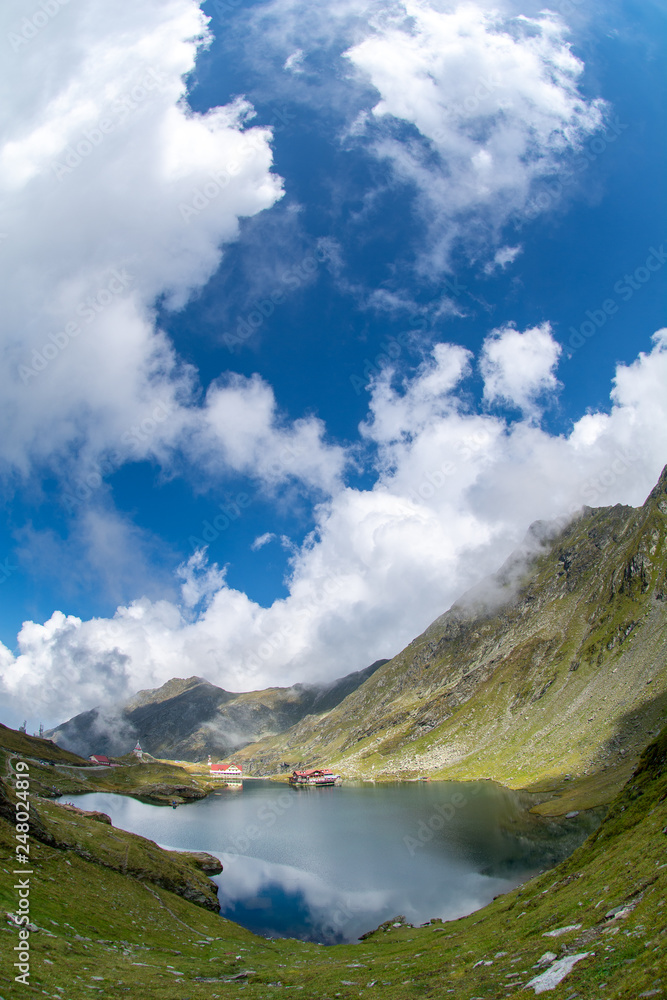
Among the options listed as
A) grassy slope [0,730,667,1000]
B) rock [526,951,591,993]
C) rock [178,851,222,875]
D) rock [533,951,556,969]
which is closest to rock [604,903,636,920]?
grassy slope [0,730,667,1000]

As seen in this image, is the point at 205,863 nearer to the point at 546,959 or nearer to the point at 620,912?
the point at 546,959

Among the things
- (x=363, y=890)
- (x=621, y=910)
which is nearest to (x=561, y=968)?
(x=621, y=910)

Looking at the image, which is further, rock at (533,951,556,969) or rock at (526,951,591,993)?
rock at (533,951,556,969)

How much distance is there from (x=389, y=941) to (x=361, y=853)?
185 ft

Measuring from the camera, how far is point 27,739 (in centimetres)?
18962

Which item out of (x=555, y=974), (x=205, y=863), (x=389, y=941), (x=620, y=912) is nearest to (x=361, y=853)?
(x=205, y=863)

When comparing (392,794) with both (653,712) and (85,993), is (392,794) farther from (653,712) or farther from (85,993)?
(85,993)

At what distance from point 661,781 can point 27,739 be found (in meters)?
226

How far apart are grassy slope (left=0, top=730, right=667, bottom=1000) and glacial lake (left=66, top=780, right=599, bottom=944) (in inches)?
624

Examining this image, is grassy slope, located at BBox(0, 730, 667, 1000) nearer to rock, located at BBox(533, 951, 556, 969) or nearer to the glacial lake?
rock, located at BBox(533, 951, 556, 969)

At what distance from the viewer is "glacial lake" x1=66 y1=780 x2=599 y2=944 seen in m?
66.0

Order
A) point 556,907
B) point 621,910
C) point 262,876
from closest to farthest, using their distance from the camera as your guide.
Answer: point 621,910 < point 556,907 < point 262,876

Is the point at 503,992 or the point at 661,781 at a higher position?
the point at 661,781

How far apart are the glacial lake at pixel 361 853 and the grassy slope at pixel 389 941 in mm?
15853
